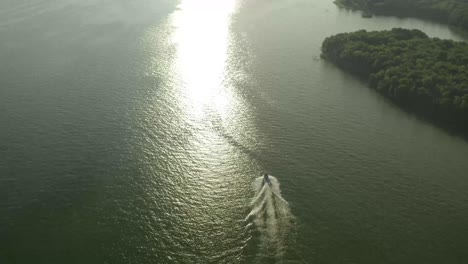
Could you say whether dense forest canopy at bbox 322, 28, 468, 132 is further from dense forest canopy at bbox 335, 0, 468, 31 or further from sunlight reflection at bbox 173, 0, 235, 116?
dense forest canopy at bbox 335, 0, 468, 31

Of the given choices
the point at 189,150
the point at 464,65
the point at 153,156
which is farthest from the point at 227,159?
the point at 464,65

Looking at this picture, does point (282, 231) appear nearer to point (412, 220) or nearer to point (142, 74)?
point (412, 220)

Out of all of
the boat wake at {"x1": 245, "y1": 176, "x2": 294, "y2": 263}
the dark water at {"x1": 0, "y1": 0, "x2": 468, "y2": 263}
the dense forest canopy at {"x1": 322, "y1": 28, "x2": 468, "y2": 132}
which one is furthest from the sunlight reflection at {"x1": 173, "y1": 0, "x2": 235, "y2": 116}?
the dense forest canopy at {"x1": 322, "y1": 28, "x2": 468, "y2": 132}

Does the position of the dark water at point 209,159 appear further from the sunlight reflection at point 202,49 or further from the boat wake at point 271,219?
the sunlight reflection at point 202,49

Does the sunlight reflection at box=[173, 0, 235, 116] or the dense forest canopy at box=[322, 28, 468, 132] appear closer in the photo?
the dense forest canopy at box=[322, 28, 468, 132]

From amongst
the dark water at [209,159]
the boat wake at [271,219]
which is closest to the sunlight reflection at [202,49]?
the dark water at [209,159]

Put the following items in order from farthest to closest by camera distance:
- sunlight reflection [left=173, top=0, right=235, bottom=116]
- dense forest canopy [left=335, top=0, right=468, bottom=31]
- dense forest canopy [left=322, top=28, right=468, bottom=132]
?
1. dense forest canopy [left=335, top=0, right=468, bottom=31]
2. sunlight reflection [left=173, top=0, right=235, bottom=116]
3. dense forest canopy [left=322, top=28, right=468, bottom=132]
